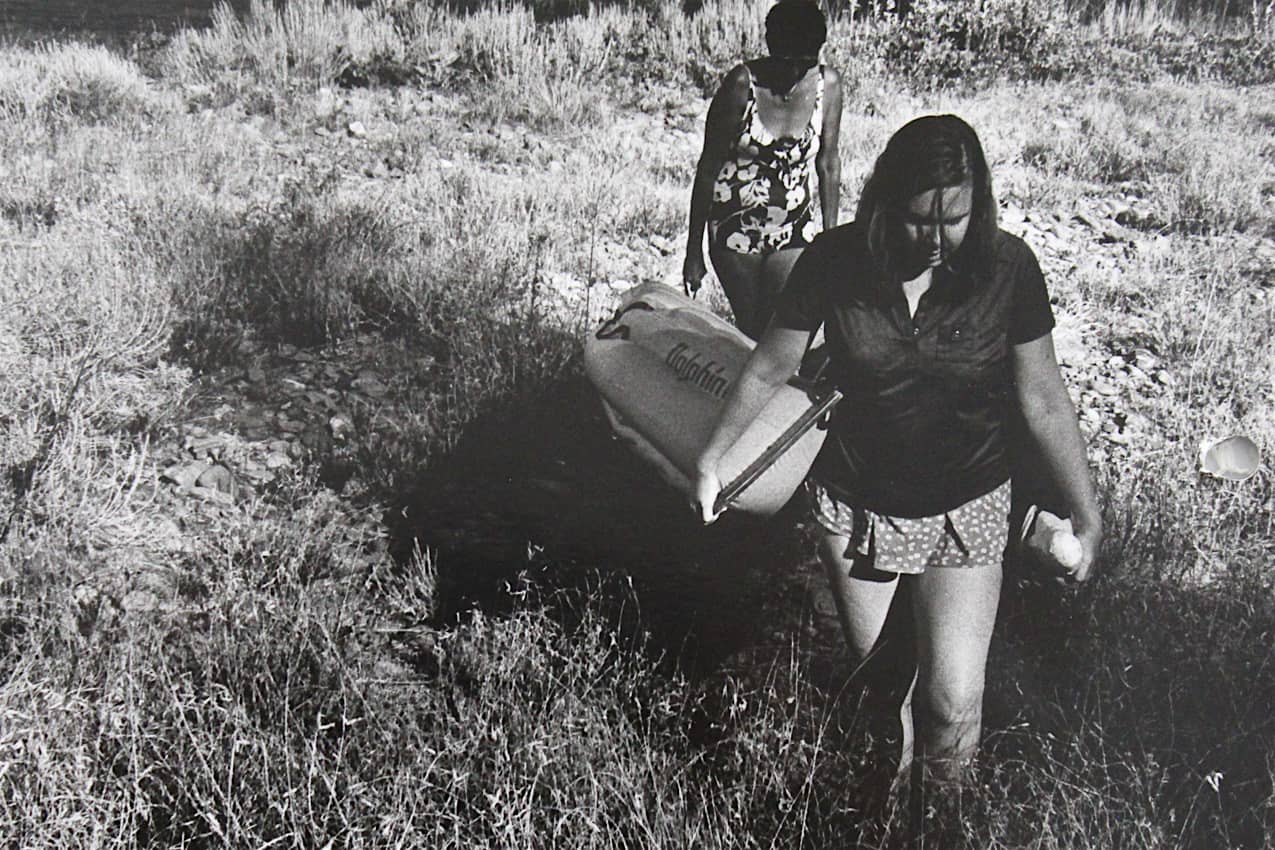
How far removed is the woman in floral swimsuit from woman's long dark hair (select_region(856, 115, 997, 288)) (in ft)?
5.19

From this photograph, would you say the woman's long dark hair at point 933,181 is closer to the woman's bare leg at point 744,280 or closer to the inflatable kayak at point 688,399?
the inflatable kayak at point 688,399

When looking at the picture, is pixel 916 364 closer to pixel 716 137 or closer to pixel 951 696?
pixel 951 696

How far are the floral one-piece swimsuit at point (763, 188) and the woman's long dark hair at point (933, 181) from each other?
1.59 metres

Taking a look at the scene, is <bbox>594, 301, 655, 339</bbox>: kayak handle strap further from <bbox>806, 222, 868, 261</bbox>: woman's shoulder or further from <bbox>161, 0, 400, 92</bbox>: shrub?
<bbox>161, 0, 400, 92</bbox>: shrub

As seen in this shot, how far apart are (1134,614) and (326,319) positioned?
3534 mm

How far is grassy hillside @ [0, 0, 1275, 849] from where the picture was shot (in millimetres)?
2535

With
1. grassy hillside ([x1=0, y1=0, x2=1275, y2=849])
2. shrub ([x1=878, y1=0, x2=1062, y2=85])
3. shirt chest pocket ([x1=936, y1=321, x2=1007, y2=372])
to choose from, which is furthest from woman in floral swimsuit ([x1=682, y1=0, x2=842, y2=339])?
shrub ([x1=878, y1=0, x2=1062, y2=85])

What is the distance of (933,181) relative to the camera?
6.78 feet

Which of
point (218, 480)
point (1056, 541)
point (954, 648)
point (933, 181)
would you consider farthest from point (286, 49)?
point (1056, 541)

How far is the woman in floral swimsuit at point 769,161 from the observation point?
3637mm

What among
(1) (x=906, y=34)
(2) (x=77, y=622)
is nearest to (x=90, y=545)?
(2) (x=77, y=622)

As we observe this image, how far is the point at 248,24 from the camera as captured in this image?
1039 cm

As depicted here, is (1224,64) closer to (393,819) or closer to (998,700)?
(998,700)

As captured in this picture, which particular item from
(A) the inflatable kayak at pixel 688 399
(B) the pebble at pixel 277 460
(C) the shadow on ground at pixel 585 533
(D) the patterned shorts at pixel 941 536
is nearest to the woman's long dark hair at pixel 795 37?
(A) the inflatable kayak at pixel 688 399
